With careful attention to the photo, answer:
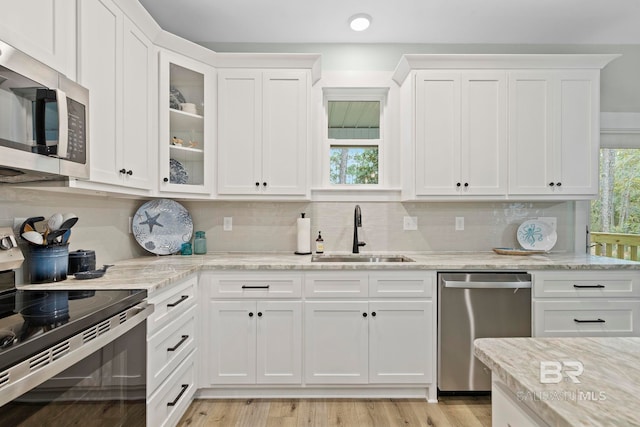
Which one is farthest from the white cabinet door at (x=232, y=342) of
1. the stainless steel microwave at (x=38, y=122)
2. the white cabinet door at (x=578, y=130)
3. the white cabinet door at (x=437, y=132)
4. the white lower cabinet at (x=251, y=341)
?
the white cabinet door at (x=578, y=130)

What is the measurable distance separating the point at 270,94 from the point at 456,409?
252 cm

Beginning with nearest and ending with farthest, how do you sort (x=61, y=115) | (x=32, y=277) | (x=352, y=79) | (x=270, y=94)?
(x=61, y=115), (x=32, y=277), (x=270, y=94), (x=352, y=79)

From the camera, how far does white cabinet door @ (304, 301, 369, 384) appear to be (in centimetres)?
226

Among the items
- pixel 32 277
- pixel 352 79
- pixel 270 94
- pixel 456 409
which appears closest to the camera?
pixel 32 277

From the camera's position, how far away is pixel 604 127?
2941 mm

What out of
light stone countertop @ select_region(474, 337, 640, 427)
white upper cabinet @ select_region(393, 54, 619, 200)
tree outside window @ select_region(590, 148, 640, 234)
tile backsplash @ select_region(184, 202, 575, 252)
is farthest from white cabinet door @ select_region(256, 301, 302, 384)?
tree outside window @ select_region(590, 148, 640, 234)

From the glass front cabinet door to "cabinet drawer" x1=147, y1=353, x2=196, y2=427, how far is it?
1.17 m

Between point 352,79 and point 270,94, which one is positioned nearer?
point 270,94

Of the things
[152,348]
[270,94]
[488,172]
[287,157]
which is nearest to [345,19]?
[270,94]

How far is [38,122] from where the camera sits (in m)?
1.23

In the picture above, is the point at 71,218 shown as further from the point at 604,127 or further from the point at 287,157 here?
the point at 604,127

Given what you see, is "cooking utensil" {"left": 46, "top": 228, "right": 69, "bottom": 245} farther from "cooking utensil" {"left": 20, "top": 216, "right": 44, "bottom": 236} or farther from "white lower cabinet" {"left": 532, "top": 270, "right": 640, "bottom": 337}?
"white lower cabinet" {"left": 532, "top": 270, "right": 640, "bottom": 337}

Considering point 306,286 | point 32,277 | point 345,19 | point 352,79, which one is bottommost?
point 306,286

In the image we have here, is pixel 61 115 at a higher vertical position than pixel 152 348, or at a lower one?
higher
